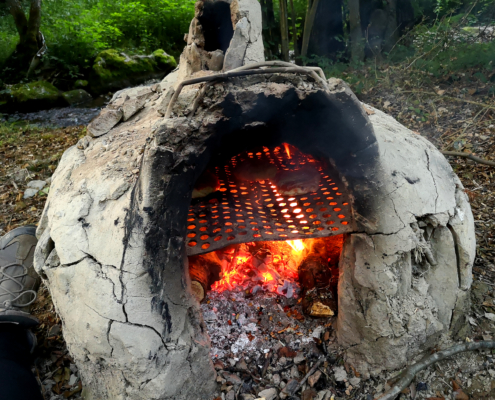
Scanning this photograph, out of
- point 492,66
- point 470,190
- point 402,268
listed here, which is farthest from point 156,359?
point 492,66

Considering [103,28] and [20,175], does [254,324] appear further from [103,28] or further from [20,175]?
[103,28]

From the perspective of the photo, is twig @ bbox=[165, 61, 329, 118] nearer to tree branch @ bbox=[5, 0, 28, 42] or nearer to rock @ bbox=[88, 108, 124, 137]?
rock @ bbox=[88, 108, 124, 137]

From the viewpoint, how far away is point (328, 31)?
6.52 meters

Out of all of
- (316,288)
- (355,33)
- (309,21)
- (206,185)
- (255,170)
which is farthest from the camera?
(309,21)

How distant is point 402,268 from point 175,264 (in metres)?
1.10

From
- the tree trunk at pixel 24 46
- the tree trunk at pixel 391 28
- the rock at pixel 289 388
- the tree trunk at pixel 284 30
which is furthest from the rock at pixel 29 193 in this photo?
the tree trunk at pixel 24 46

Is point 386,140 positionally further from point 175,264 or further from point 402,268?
point 175,264

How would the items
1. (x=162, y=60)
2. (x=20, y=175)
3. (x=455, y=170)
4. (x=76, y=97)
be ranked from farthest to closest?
(x=162, y=60)
(x=76, y=97)
(x=20, y=175)
(x=455, y=170)

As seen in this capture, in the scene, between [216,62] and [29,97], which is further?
[29,97]

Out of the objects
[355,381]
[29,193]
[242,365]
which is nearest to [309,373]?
[355,381]

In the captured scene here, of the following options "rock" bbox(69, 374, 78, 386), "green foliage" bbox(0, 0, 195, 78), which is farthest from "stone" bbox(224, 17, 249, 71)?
"green foliage" bbox(0, 0, 195, 78)

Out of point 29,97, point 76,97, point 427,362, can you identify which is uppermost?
point 427,362

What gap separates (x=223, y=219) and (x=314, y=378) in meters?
1.00

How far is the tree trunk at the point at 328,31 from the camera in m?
6.36
